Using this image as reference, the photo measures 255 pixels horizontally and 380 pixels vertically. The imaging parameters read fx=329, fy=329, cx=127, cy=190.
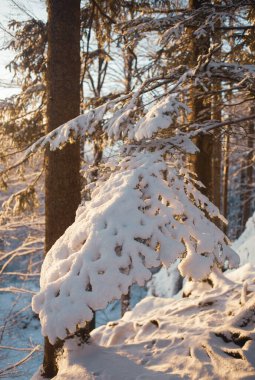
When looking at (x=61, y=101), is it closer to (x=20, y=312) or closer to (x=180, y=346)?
(x=180, y=346)

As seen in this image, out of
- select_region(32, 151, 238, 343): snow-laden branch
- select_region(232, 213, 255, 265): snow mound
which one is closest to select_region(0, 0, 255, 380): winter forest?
select_region(32, 151, 238, 343): snow-laden branch

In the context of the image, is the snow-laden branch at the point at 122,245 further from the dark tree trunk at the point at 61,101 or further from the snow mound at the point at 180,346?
the dark tree trunk at the point at 61,101

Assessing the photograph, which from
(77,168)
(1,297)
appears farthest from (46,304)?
(1,297)

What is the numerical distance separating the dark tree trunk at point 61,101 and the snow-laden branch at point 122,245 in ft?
5.63

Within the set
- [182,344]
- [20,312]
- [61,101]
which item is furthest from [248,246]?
[61,101]

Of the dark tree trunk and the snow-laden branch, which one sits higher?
the dark tree trunk

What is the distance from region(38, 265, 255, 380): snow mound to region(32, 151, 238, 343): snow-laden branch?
1095mm

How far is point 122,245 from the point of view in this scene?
2.59 meters

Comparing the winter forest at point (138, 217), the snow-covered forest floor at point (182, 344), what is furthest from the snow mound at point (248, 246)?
the snow-covered forest floor at point (182, 344)

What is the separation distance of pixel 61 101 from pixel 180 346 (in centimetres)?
370

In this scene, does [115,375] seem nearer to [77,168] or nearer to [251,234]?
[77,168]

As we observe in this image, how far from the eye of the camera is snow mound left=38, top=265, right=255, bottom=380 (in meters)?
3.34

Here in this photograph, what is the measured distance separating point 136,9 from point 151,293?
12.0 metres

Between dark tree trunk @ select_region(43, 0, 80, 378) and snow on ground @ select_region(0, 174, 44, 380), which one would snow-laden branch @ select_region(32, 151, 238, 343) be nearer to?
dark tree trunk @ select_region(43, 0, 80, 378)
